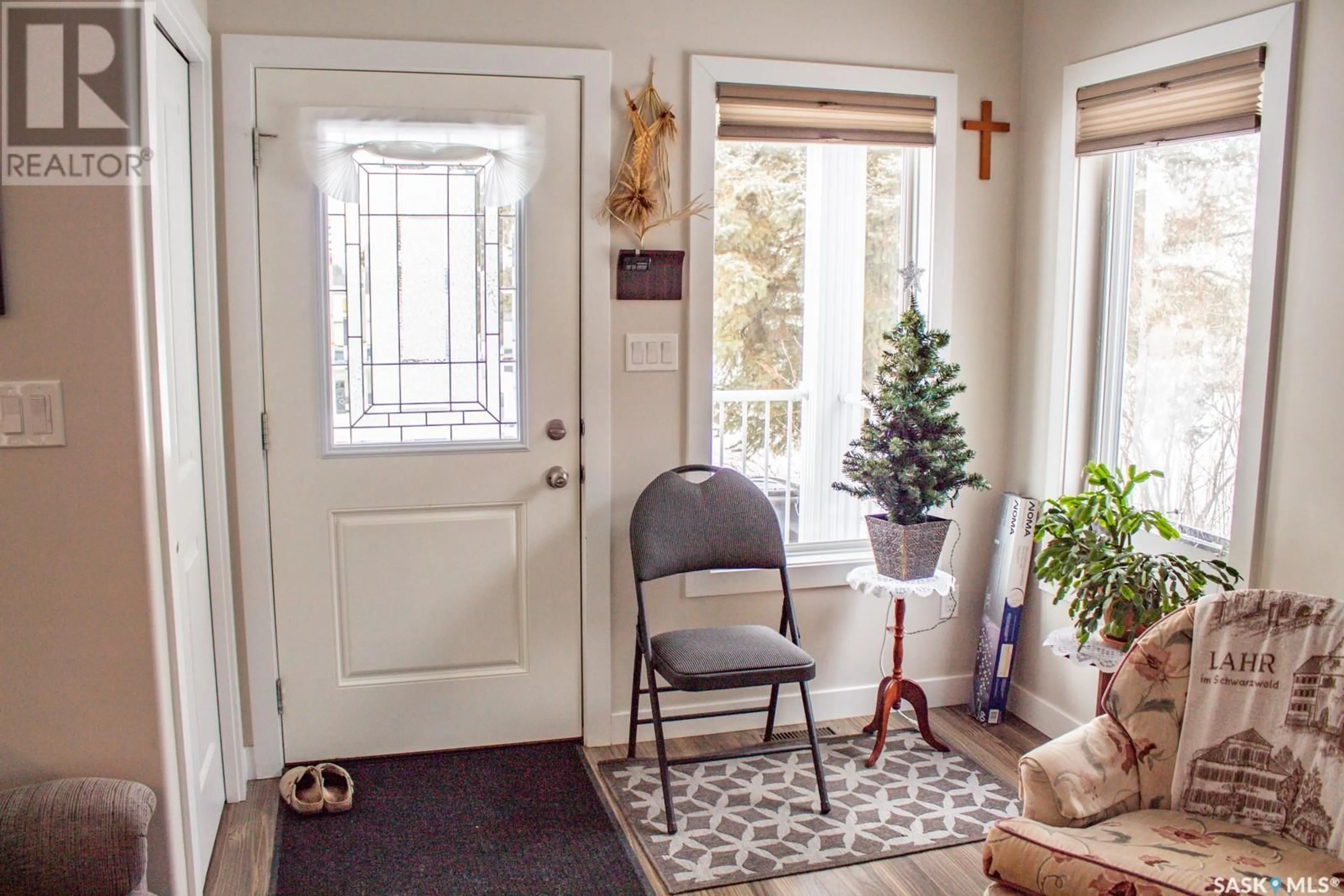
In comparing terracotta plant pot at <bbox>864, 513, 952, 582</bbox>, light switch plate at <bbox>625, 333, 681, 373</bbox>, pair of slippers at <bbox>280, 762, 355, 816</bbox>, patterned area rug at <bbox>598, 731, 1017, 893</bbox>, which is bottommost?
patterned area rug at <bbox>598, 731, 1017, 893</bbox>

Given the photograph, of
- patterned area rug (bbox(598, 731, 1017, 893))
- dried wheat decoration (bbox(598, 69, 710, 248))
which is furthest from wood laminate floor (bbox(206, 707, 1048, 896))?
dried wheat decoration (bbox(598, 69, 710, 248))

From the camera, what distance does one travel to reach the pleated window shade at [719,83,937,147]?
3.10m

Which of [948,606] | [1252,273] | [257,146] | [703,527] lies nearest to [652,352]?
[703,527]

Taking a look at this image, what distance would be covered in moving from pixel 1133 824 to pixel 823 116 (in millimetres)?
2081

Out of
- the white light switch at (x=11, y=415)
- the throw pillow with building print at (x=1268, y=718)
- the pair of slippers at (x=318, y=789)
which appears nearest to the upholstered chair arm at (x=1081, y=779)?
the throw pillow with building print at (x=1268, y=718)

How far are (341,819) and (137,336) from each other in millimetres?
1455

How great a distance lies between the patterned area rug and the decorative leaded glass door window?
1.11 m

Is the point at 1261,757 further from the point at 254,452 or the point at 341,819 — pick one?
the point at 254,452

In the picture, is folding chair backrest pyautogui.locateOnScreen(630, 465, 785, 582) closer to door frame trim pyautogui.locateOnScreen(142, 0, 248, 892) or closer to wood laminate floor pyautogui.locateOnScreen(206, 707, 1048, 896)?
wood laminate floor pyautogui.locateOnScreen(206, 707, 1048, 896)

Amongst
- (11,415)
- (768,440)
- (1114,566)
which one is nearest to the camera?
(11,415)

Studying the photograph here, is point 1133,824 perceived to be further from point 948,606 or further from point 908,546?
point 948,606

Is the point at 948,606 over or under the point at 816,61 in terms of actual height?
under

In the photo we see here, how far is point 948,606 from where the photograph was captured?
138 inches

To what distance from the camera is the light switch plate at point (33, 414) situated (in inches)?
71.9
